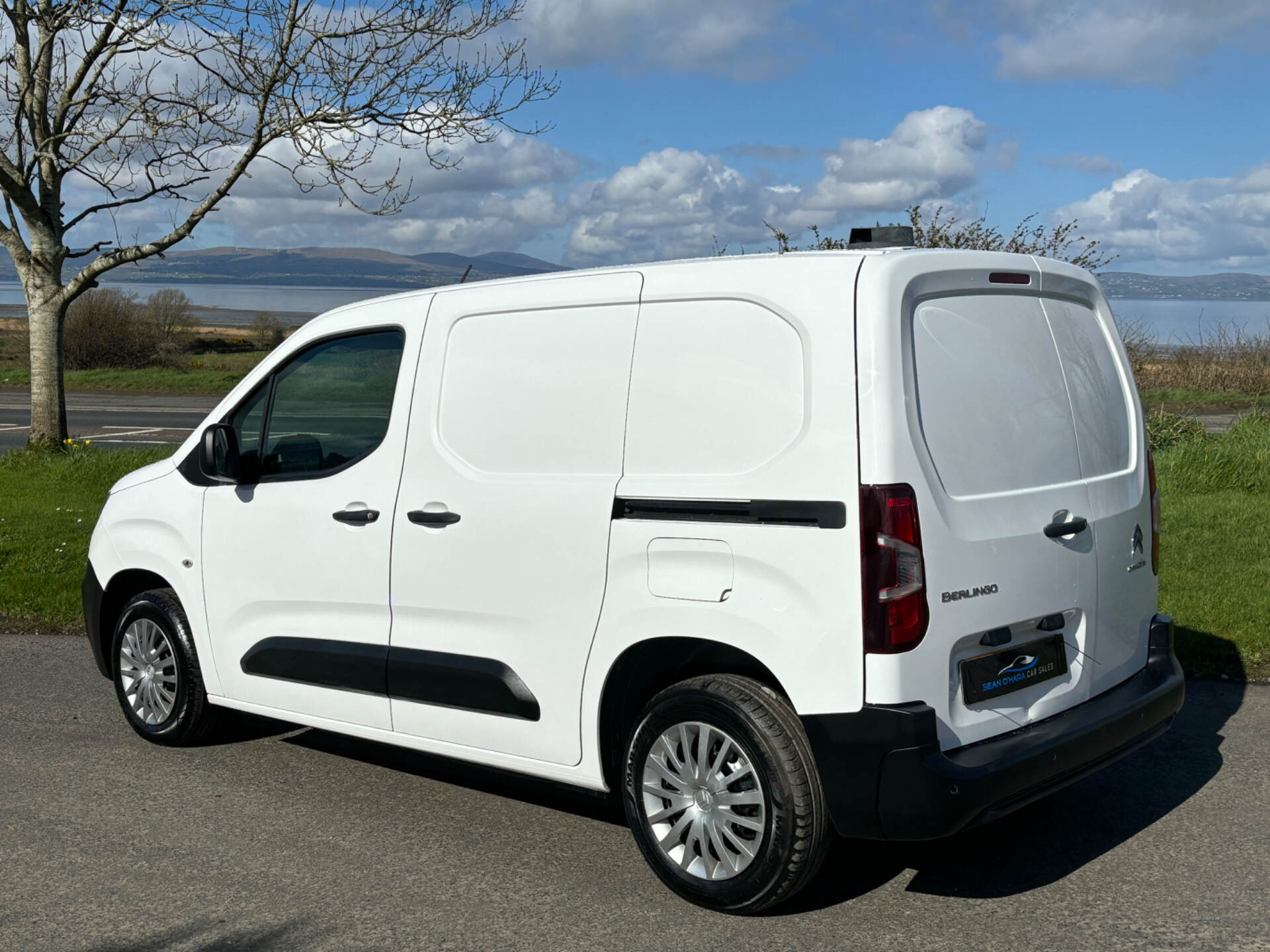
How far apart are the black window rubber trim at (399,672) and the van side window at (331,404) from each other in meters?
0.71

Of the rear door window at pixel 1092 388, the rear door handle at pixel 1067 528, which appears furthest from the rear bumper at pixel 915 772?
the rear door window at pixel 1092 388

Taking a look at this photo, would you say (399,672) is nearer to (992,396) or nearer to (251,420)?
(251,420)

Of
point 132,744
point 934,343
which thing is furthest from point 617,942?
point 132,744

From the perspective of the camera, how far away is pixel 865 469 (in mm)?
3578

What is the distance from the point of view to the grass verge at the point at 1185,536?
7168 mm

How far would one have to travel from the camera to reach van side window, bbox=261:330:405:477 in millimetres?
4938

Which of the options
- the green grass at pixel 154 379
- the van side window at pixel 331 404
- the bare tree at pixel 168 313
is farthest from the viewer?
the bare tree at pixel 168 313

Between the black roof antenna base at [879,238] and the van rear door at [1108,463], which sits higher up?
the black roof antenna base at [879,238]

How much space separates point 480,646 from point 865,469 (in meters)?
1.61

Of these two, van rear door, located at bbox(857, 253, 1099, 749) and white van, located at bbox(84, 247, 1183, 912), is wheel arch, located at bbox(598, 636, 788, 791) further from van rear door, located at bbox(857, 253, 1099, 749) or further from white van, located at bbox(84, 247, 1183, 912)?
van rear door, located at bbox(857, 253, 1099, 749)

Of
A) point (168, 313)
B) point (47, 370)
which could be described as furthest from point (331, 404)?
point (168, 313)

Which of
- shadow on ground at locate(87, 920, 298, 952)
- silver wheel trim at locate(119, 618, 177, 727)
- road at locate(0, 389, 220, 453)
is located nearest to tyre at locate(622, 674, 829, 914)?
shadow on ground at locate(87, 920, 298, 952)

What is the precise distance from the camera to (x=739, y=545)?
149 inches

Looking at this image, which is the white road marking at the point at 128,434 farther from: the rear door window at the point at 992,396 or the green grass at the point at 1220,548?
the rear door window at the point at 992,396
